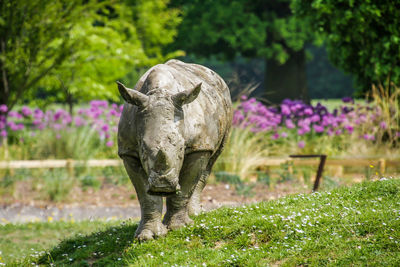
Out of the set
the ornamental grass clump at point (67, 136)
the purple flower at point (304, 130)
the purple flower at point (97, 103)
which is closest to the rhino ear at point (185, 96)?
the ornamental grass clump at point (67, 136)

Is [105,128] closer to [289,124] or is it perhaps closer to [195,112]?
[289,124]

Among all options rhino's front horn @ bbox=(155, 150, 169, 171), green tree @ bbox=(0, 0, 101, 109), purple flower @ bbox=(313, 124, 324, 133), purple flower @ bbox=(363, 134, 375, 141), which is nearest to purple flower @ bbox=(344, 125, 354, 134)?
purple flower @ bbox=(363, 134, 375, 141)

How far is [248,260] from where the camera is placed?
16.3 feet

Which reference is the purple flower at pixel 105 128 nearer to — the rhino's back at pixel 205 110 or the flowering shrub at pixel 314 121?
the flowering shrub at pixel 314 121

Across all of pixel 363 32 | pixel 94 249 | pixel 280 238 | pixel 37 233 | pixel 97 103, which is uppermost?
pixel 363 32

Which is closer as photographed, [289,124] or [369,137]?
[369,137]

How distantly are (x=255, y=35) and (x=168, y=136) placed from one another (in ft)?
48.8

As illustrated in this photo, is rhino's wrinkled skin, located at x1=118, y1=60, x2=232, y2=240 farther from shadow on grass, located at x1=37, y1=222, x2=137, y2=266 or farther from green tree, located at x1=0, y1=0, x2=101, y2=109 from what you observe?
green tree, located at x1=0, y1=0, x2=101, y2=109

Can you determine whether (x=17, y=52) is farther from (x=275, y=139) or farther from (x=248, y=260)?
(x=248, y=260)

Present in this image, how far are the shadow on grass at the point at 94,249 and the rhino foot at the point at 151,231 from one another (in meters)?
0.24

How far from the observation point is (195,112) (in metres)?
5.69

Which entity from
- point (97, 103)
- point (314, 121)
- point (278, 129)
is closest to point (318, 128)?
point (314, 121)

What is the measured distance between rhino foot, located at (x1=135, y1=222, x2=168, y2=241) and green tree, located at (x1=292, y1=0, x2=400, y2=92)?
7.41m

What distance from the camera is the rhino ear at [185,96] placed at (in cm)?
519
